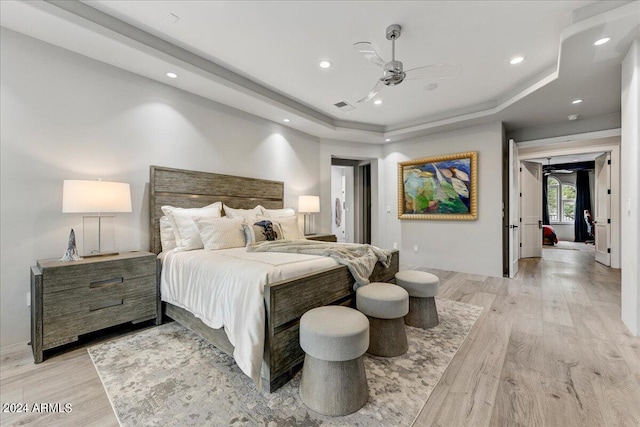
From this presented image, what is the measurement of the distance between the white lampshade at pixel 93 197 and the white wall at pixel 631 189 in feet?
15.6

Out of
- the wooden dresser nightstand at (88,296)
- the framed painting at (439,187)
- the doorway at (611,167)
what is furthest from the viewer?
the doorway at (611,167)

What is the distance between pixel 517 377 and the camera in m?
1.83

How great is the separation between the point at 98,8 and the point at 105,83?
718 mm

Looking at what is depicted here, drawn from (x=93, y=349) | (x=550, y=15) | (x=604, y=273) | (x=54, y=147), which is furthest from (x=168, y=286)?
(x=604, y=273)

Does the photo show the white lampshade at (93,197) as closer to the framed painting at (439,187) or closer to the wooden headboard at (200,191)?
the wooden headboard at (200,191)

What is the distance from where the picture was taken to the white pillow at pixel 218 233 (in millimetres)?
2781

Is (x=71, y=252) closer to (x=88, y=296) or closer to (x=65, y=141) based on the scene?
(x=88, y=296)

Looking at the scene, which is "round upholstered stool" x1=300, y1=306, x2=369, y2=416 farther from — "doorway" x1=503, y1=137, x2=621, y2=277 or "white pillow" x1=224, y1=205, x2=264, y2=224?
"doorway" x1=503, y1=137, x2=621, y2=277

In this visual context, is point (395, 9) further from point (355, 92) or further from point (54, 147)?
point (54, 147)

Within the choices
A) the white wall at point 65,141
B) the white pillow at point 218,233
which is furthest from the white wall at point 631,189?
the white wall at point 65,141

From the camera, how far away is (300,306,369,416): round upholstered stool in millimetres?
1487

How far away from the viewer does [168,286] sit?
2.58 m

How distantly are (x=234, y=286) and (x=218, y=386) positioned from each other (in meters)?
0.65

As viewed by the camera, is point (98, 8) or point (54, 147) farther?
point (54, 147)
